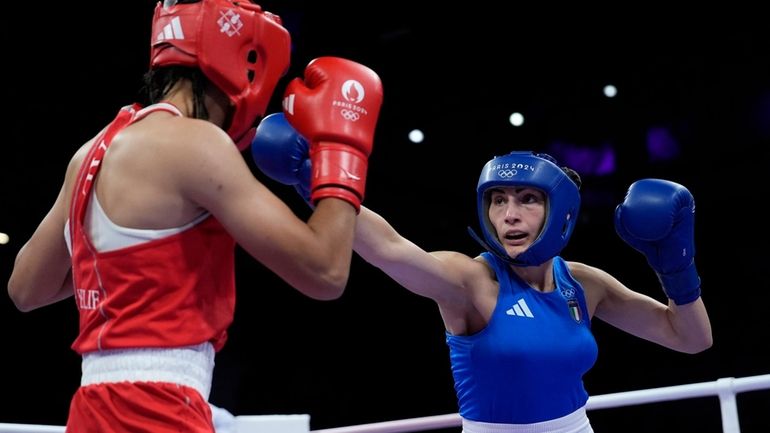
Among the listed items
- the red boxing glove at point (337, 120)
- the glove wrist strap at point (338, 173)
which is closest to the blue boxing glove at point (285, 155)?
the red boxing glove at point (337, 120)

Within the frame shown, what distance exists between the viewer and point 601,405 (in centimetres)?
256

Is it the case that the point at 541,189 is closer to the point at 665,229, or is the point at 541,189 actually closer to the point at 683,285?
the point at 665,229

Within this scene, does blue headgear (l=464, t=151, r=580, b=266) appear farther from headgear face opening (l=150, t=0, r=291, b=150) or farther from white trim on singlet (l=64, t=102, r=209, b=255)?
white trim on singlet (l=64, t=102, r=209, b=255)

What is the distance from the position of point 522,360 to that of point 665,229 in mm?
570

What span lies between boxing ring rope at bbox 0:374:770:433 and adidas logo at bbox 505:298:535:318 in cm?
40

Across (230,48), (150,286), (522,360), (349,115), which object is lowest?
(522,360)

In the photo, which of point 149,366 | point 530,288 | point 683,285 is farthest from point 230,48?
point 683,285

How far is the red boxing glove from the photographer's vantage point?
1400 millimetres

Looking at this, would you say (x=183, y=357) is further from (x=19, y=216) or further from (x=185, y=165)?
(x=19, y=216)

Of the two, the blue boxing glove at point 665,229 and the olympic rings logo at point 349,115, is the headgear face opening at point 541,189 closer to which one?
the blue boxing glove at point 665,229

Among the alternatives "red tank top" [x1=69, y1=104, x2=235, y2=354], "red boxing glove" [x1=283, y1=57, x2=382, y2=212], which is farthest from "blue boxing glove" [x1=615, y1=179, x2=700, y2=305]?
"red tank top" [x1=69, y1=104, x2=235, y2=354]

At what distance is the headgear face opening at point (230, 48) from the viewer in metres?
1.43

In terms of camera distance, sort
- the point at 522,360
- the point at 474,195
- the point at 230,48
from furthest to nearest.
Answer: the point at 474,195, the point at 522,360, the point at 230,48

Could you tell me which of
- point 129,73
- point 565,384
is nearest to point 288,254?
point 565,384
